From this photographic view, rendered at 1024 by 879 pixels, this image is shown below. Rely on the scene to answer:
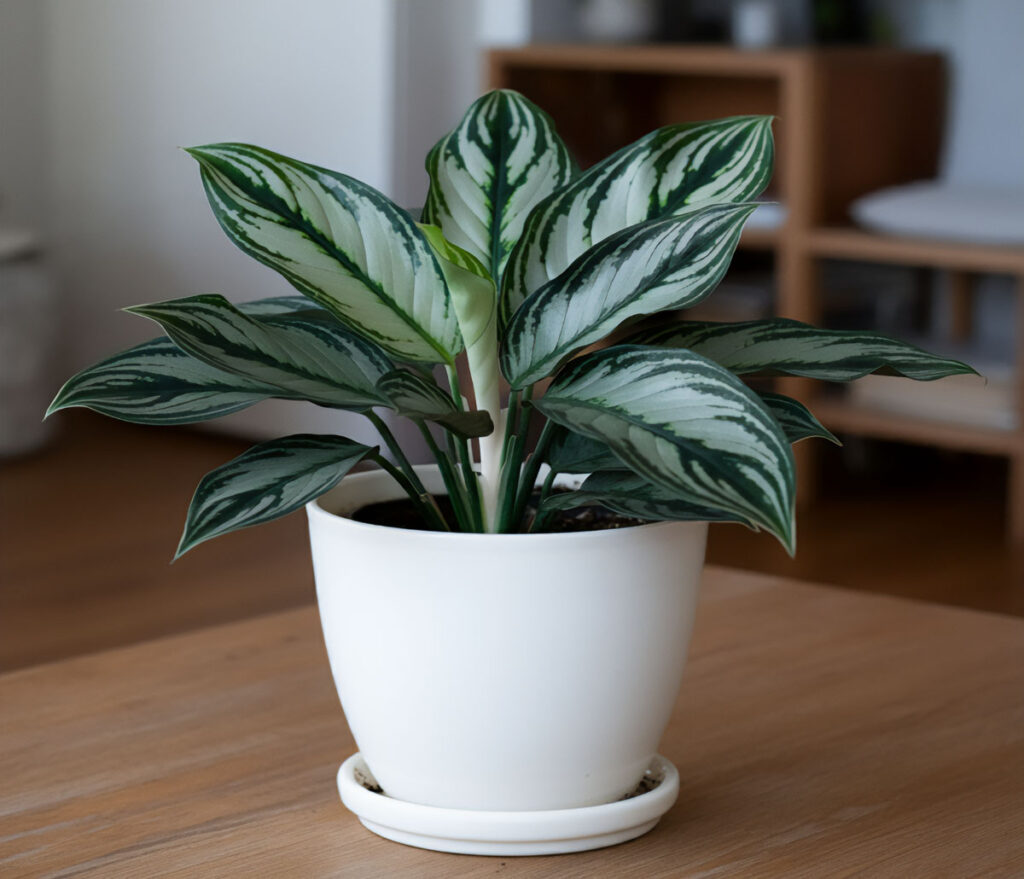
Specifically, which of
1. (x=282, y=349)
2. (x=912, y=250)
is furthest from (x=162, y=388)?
(x=912, y=250)

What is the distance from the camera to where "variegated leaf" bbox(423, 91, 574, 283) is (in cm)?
63

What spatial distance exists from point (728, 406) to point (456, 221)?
0.19 meters

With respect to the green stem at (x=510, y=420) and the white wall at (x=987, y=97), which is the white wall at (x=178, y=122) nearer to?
the white wall at (x=987, y=97)

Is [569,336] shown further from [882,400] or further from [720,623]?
[882,400]

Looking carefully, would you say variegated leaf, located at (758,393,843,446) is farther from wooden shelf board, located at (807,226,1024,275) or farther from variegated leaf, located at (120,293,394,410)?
wooden shelf board, located at (807,226,1024,275)

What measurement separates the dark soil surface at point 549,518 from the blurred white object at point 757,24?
2.44 meters

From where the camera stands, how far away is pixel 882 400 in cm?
272

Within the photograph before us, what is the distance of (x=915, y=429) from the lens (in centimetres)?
262

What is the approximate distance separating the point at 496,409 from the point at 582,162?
2535mm

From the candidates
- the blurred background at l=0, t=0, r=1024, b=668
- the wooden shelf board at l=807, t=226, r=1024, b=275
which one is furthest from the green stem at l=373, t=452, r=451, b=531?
the wooden shelf board at l=807, t=226, r=1024, b=275

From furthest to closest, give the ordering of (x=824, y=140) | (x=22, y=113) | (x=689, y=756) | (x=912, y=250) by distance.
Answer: (x=22, y=113) → (x=824, y=140) → (x=912, y=250) → (x=689, y=756)

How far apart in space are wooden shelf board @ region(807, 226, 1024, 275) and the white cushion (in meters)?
0.02

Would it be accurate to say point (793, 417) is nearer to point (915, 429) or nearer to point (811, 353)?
point (811, 353)

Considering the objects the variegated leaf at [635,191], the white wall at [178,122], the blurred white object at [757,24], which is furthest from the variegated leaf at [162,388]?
the blurred white object at [757,24]
